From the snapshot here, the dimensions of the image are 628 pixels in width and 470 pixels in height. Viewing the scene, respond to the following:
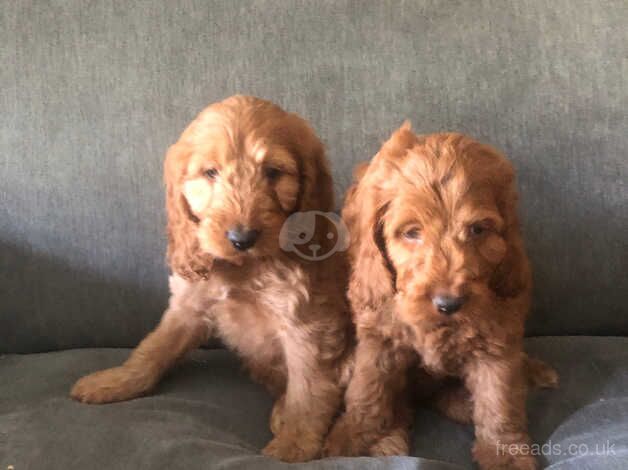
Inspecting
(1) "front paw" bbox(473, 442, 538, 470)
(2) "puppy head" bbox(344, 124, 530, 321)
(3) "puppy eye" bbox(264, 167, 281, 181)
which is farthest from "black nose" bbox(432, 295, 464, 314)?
(3) "puppy eye" bbox(264, 167, 281, 181)

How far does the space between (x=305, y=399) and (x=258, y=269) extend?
44cm

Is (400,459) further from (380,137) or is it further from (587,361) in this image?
(380,137)

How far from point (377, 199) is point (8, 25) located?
66.3 inches

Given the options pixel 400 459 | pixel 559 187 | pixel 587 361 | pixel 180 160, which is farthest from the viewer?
pixel 559 187

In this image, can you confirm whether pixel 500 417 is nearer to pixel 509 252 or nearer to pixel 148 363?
pixel 509 252

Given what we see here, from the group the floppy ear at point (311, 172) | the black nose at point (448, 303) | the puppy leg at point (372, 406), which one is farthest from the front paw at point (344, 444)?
the floppy ear at point (311, 172)

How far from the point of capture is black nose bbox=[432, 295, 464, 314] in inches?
62.7

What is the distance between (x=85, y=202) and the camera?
2438 millimetres

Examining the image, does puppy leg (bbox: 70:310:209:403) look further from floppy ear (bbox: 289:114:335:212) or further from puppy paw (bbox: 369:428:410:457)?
puppy paw (bbox: 369:428:410:457)

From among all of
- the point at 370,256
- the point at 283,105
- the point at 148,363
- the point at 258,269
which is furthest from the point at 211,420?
Answer: the point at 283,105

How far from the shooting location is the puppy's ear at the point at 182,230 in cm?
193

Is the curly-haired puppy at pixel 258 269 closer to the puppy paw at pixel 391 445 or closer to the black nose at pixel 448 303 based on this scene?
the puppy paw at pixel 391 445

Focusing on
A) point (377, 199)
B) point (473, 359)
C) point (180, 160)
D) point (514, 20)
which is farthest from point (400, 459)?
point (514, 20)

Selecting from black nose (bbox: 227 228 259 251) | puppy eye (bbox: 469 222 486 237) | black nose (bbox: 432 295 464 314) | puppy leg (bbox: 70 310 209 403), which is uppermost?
puppy eye (bbox: 469 222 486 237)
